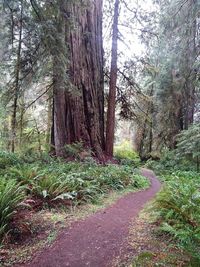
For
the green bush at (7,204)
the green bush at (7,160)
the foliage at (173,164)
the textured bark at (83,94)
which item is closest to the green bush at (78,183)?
the green bush at (7,204)

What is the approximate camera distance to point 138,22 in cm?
1261

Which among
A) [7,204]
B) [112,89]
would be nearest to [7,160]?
[7,204]

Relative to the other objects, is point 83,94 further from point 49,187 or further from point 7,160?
point 49,187

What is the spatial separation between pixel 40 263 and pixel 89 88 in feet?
26.9

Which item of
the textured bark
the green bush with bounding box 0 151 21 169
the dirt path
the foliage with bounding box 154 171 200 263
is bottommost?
the dirt path

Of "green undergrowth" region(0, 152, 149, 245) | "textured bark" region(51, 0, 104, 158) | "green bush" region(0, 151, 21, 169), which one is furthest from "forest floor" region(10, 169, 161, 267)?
"textured bark" region(51, 0, 104, 158)

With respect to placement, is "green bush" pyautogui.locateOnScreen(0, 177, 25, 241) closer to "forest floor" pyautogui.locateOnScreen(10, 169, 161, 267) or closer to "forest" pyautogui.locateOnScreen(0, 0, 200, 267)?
"forest" pyautogui.locateOnScreen(0, 0, 200, 267)

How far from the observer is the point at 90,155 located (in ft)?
32.4

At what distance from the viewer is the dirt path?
3240 millimetres

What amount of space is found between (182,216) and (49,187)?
248 centimetres

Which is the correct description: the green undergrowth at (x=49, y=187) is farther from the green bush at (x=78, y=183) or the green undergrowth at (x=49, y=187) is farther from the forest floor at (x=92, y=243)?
the forest floor at (x=92, y=243)

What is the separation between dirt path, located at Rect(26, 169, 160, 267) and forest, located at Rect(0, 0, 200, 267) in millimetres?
14

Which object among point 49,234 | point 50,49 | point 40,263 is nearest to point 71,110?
point 50,49

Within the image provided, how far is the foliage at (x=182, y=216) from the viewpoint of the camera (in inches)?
133
